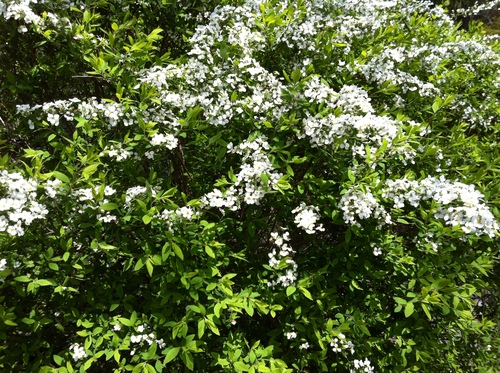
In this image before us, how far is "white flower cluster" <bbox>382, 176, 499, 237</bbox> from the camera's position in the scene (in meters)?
2.12

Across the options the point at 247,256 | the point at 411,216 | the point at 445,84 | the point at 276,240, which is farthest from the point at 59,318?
the point at 445,84

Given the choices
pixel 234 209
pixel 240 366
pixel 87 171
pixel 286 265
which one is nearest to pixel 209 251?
pixel 234 209

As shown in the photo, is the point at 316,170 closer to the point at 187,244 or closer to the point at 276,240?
the point at 276,240

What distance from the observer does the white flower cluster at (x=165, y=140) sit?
2.31 metres

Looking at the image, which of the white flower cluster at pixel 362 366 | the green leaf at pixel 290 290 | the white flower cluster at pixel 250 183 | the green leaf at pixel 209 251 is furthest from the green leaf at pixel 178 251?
the white flower cluster at pixel 362 366

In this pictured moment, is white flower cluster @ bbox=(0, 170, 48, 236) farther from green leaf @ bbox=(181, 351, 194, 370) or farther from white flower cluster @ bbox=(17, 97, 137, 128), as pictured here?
green leaf @ bbox=(181, 351, 194, 370)

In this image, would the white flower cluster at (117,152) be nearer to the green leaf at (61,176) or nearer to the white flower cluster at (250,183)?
the green leaf at (61,176)

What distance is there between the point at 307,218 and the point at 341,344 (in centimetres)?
96

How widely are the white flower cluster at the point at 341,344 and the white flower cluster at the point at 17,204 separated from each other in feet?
6.46

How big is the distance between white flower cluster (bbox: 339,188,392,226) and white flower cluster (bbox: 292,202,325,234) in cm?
19

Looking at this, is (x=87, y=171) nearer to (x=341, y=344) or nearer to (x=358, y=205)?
(x=358, y=205)

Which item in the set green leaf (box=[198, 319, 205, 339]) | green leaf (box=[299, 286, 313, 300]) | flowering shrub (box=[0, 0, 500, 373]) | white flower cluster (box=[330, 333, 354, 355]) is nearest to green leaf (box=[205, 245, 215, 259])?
flowering shrub (box=[0, 0, 500, 373])

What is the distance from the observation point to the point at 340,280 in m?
2.67

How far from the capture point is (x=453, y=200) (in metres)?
2.26
